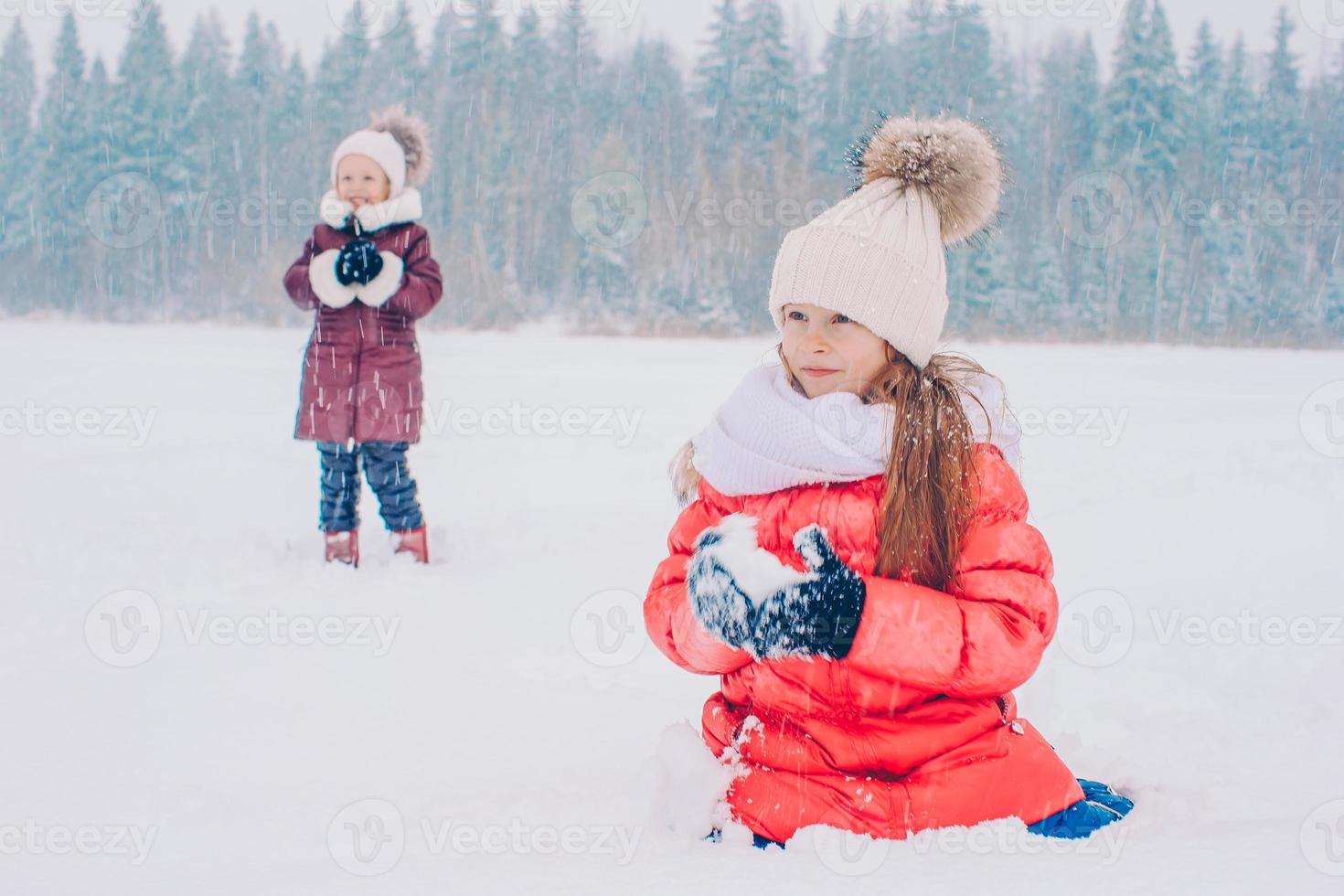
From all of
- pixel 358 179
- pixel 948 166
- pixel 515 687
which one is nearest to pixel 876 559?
pixel 948 166

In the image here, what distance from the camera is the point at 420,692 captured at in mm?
2855

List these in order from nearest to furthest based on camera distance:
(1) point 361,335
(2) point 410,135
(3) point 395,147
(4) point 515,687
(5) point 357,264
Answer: (4) point 515,687 < (5) point 357,264 < (1) point 361,335 < (3) point 395,147 < (2) point 410,135

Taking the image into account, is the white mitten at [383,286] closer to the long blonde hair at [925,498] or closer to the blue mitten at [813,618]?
the long blonde hair at [925,498]

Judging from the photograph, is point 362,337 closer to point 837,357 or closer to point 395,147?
point 395,147

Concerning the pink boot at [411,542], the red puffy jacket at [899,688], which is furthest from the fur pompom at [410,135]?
the red puffy jacket at [899,688]

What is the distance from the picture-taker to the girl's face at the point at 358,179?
4.06 meters

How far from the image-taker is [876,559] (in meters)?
1.76

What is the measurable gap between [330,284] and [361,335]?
0.79 ft

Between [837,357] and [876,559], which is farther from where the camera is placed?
[837,357]

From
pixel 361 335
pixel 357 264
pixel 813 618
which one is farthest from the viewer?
pixel 361 335

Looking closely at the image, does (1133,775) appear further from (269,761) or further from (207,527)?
(207,527)

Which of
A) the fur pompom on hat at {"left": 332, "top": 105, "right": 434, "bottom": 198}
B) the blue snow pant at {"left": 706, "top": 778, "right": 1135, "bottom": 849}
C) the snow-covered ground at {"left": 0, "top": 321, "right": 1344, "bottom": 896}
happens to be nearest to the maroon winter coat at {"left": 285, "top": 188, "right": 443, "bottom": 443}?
the fur pompom on hat at {"left": 332, "top": 105, "right": 434, "bottom": 198}

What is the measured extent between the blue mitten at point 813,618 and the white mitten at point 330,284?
2944 mm

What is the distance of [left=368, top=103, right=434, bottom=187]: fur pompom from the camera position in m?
4.36
